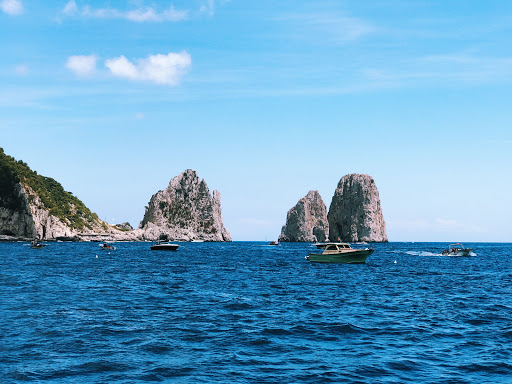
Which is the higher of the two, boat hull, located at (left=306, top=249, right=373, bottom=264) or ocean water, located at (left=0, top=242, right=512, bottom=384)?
boat hull, located at (left=306, top=249, right=373, bottom=264)

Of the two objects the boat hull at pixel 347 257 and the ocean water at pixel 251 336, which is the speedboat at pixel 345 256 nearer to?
the boat hull at pixel 347 257

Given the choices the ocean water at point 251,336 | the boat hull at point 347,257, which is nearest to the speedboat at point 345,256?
the boat hull at point 347,257

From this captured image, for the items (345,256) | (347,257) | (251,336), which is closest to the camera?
(251,336)

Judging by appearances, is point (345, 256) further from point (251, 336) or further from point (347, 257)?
point (251, 336)

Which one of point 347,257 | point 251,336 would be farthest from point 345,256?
point 251,336

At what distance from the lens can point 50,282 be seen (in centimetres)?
4234

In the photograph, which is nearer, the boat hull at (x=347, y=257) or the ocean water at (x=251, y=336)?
the ocean water at (x=251, y=336)

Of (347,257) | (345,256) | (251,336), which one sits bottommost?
(251,336)

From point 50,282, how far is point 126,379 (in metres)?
31.4

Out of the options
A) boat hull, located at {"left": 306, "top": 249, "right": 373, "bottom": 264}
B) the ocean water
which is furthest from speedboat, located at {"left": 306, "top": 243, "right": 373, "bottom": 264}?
the ocean water

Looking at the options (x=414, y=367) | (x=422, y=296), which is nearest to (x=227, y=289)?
(x=422, y=296)

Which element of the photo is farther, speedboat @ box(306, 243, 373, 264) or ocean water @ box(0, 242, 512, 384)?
speedboat @ box(306, 243, 373, 264)

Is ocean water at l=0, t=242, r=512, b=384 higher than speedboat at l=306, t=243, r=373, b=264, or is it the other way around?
speedboat at l=306, t=243, r=373, b=264

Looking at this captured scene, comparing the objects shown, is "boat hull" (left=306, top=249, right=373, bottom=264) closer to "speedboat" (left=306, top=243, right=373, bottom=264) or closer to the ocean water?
"speedboat" (left=306, top=243, right=373, bottom=264)
